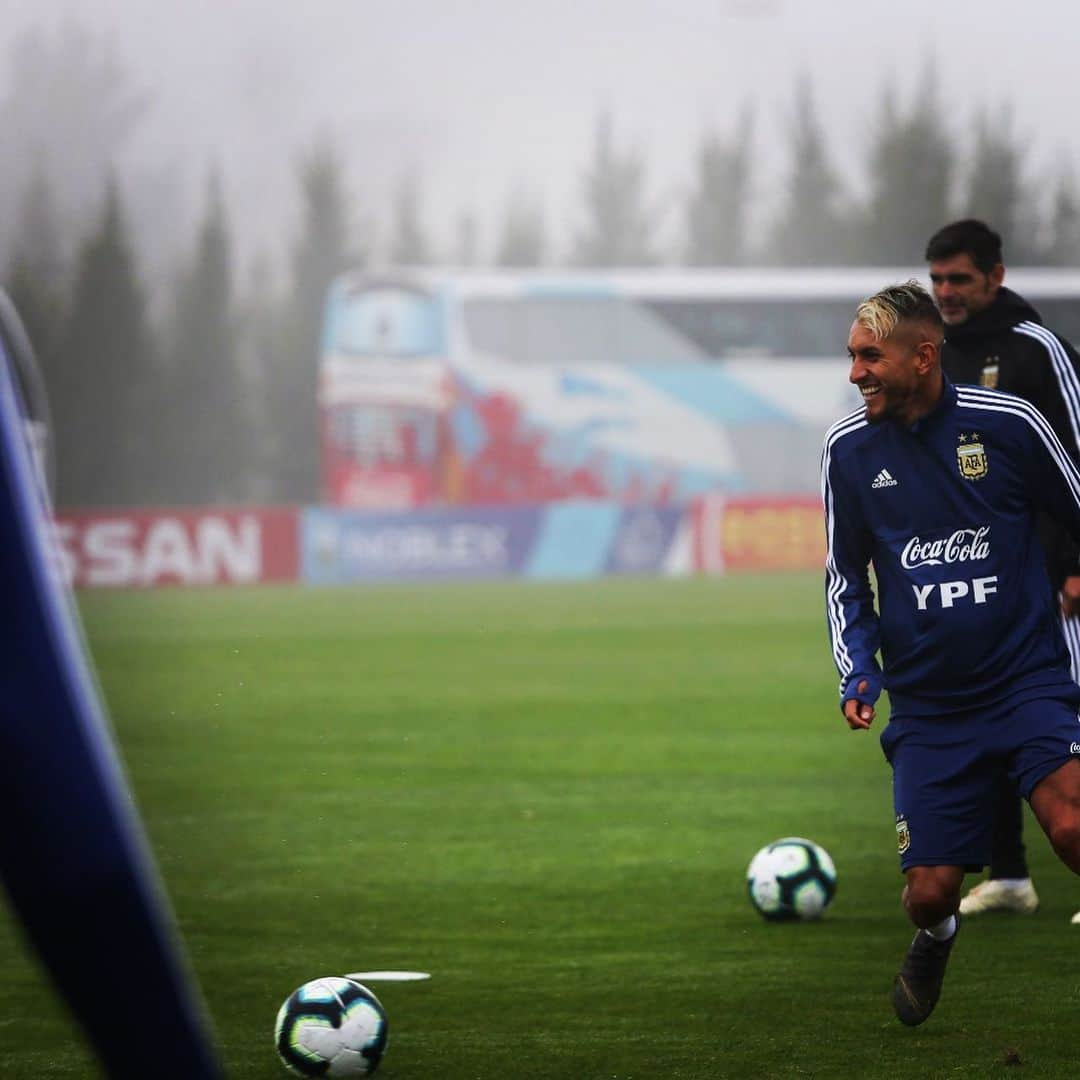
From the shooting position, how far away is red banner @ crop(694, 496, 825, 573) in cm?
3462

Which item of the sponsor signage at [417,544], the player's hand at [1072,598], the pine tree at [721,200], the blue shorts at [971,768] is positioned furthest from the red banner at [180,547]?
the pine tree at [721,200]

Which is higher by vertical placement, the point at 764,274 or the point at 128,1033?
the point at 128,1033

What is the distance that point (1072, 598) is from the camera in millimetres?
6137

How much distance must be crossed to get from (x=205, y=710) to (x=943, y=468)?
35.1ft

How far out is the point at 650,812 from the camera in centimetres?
990

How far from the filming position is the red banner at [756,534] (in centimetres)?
3462

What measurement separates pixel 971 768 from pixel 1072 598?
3.95ft

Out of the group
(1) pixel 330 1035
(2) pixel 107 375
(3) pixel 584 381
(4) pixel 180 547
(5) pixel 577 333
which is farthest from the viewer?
(2) pixel 107 375

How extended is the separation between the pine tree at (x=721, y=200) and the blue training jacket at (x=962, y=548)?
2909 inches

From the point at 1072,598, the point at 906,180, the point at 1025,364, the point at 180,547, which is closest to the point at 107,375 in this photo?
the point at 906,180

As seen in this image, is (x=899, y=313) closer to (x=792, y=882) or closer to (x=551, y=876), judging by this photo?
(x=792, y=882)

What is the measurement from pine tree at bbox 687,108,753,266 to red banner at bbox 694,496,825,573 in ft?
144

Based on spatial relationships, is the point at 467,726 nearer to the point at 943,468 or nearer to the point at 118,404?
the point at 943,468

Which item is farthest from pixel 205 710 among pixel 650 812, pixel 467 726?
pixel 650 812
